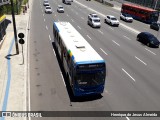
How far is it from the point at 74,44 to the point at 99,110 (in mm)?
6649

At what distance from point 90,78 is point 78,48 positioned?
3479 millimetres

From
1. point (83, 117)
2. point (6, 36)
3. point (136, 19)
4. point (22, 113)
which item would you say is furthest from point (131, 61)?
point (136, 19)

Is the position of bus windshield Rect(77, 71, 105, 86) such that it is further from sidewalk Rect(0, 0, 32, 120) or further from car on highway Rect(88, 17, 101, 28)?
car on highway Rect(88, 17, 101, 28)

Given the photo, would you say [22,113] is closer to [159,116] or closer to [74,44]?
[74,44]

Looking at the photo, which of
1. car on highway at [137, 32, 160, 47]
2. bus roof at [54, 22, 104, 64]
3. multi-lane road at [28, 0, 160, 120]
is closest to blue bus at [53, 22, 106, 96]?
bus roof at [54, 22, 104, 64]

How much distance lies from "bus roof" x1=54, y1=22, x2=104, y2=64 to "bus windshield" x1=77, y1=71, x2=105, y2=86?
3.42 feet

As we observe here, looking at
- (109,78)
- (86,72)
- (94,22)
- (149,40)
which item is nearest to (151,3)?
(94,22)

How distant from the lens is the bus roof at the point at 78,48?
52.5 ft

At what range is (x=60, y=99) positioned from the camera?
1702 cm

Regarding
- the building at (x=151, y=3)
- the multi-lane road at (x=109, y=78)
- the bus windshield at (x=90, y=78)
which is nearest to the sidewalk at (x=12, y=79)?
the multi-lane road at (x=109, y=78)

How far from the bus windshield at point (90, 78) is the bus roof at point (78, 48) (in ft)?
3.42

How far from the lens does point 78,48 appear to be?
59.8ft

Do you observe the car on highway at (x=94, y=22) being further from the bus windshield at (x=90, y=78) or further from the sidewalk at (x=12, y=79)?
the bus windshield at (x=90, y=78)

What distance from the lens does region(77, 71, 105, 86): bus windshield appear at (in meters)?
15.8
